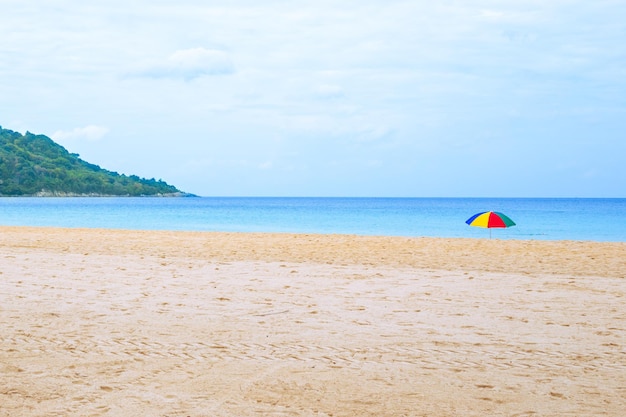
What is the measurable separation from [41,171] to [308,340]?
169 m

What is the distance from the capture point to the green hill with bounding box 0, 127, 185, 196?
520 ft

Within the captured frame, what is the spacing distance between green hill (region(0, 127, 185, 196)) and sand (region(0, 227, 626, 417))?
155m

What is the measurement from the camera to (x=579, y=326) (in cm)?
847

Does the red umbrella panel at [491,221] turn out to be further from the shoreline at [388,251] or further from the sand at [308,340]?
the sand at [308,340]

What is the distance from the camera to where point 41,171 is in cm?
16400

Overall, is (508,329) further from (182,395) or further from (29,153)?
(29,153)

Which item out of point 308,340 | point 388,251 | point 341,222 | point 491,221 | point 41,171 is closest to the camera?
point 308,340

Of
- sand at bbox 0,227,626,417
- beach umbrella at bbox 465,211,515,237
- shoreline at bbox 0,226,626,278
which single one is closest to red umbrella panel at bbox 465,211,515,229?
beach umbrella at bbox 465,211,515,237

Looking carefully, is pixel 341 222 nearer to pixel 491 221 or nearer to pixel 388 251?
pixel 491 221

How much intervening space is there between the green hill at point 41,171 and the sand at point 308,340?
155 metres

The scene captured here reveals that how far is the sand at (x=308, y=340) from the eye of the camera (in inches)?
220

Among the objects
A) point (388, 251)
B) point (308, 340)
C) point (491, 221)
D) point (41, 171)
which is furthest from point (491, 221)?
point (41, 171)

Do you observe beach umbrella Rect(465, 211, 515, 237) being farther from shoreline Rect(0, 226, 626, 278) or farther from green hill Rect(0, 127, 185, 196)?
green hill Rect(0, 127, 185, 196)

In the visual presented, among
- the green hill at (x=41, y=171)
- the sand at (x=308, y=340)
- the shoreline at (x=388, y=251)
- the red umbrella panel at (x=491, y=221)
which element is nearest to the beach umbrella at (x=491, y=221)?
the red umbrella panel at (x=491, y=221)
